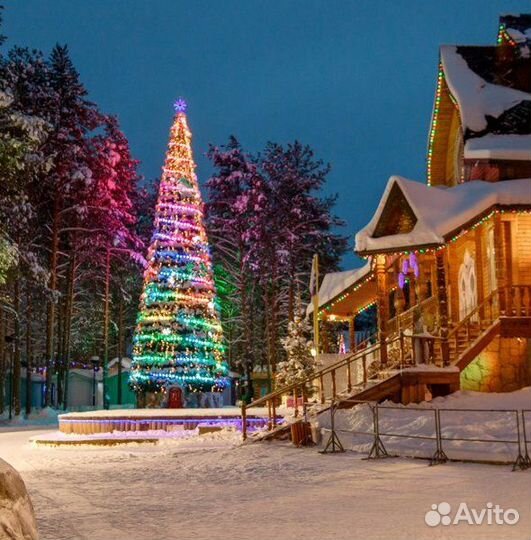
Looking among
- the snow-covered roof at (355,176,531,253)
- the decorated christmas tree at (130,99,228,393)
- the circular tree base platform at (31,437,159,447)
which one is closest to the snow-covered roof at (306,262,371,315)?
the decorated christmas tree at (130,99,228,393)

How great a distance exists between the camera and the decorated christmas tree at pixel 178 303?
3080 centimetres

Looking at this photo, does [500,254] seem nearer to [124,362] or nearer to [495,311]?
[495,311]

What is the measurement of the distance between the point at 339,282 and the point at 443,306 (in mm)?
9118

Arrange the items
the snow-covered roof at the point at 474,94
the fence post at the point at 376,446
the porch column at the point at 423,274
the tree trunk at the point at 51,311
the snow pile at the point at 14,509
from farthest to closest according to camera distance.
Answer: the tree trunk at the point at 51,311, the porch column at the point at 423,274, the snow-covered roof at the point at 474,94, the fence post at the point at 376,446, the snow pile at the point at 14,509

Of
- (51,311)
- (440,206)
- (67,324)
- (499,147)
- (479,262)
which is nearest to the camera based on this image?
(440,206)

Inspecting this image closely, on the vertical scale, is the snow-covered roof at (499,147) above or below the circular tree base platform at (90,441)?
above

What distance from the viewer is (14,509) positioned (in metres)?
5.93

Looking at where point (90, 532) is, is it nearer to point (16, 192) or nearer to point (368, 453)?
point (368, 453)

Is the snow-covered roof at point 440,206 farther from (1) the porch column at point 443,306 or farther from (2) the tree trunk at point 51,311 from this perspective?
(2) the tree trunk at point 51,311

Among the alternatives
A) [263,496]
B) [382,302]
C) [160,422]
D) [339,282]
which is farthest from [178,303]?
[263,496]

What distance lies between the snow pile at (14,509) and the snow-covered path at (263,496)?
2.39m

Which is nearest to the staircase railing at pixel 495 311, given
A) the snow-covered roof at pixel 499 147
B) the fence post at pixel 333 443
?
the snow-covered roof at pixel 499 147

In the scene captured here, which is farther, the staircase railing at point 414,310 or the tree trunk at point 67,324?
the tree trunk at point 67,324

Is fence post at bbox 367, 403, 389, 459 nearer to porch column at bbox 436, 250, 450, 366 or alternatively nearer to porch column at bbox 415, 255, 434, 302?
porch column at bbox 436, 250, 450, 366
